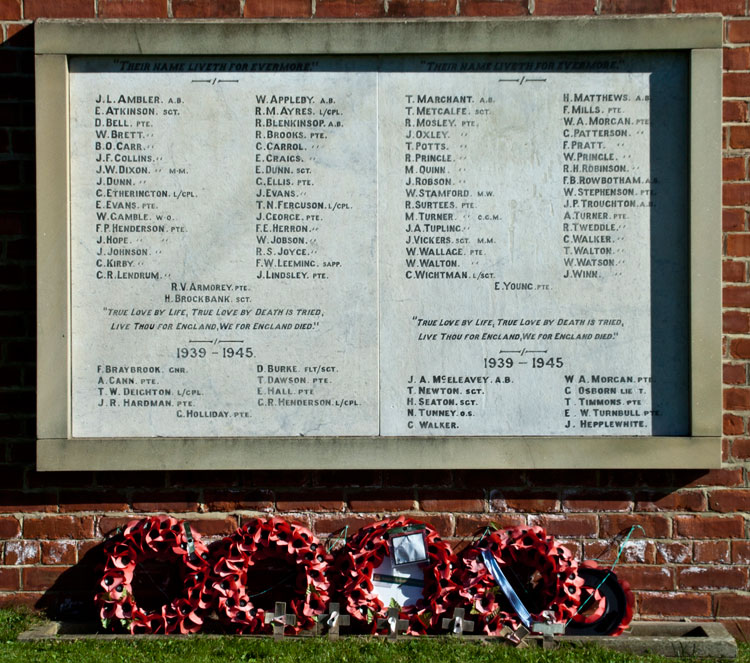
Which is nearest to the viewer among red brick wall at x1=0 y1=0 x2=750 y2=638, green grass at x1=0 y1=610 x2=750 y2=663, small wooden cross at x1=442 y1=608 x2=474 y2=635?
green grass at x1=0 y1=610 x2=750 y2=663

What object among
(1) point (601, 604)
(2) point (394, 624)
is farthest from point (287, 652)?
(1) point (601, 604)

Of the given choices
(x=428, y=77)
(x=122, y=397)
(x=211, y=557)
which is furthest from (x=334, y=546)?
(x=428, y=77)

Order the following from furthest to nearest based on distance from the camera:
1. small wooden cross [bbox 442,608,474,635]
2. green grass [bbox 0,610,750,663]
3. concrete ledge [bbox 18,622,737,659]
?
small wooden cross [bbox 442,608,474,635]
concrete ledge [bbox 18,622,737,659]
green grass [bbox 0,610,750,663]

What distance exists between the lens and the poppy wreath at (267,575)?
4.12 metres

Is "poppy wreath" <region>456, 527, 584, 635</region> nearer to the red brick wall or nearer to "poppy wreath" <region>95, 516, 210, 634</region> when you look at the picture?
the red brick wall

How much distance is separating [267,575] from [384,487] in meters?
0.70

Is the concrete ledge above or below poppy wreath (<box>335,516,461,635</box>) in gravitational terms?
below

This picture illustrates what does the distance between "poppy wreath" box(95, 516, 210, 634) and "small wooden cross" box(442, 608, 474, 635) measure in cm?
112

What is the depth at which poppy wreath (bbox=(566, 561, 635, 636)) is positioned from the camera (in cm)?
419

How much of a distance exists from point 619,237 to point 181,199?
2.10 m

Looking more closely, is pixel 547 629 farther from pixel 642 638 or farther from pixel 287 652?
pixel 287 652

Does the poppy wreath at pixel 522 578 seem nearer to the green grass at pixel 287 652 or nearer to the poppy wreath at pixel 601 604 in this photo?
the poppy wreath at pixel 601 604

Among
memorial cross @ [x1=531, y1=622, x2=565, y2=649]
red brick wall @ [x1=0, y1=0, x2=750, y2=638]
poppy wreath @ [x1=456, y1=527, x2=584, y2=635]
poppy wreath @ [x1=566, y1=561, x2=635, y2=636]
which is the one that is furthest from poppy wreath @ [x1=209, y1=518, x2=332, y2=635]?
poppy wreath @ [x1=566, y1=561, x2=635, y2=636]

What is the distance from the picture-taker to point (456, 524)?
14.3 ft
